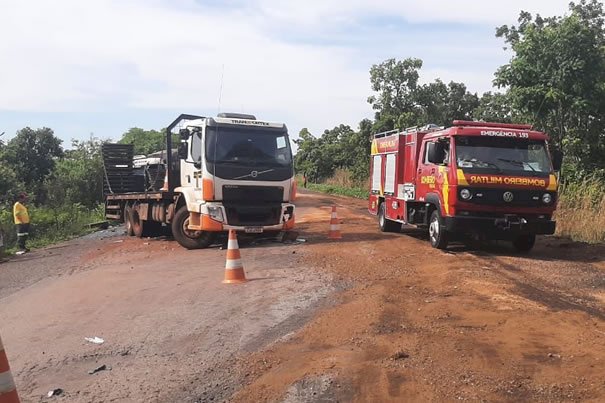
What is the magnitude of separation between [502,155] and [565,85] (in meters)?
6.82

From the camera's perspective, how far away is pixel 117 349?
604 cm

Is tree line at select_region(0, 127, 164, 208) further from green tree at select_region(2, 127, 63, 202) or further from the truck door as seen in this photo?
the truck door

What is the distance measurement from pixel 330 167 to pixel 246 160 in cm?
3758

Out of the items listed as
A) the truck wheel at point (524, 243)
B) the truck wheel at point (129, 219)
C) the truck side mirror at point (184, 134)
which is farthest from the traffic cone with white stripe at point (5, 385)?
the truck wheel at point (129, 219)

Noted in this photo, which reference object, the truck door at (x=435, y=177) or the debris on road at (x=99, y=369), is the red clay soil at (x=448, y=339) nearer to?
the debris on road at (x=99, y=369)

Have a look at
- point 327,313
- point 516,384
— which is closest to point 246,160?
point 327,313

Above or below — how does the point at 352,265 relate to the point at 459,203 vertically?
below

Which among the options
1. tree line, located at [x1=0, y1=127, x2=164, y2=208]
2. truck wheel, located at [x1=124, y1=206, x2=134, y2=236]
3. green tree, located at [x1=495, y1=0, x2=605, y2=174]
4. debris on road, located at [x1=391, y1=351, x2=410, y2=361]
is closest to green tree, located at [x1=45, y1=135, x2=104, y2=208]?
tree line, located at [x1=0, y1=127, x2=164, y2=208]

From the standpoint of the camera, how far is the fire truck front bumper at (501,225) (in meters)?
10.9

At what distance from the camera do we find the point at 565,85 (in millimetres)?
16500

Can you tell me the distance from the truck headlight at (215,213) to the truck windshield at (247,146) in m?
1.03

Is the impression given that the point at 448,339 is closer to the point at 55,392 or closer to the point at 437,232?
the point at 55,392

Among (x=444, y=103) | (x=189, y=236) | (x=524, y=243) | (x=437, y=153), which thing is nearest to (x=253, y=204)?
(x=189, y=236)

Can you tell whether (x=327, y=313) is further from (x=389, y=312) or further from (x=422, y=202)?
(x=422, y=202)
